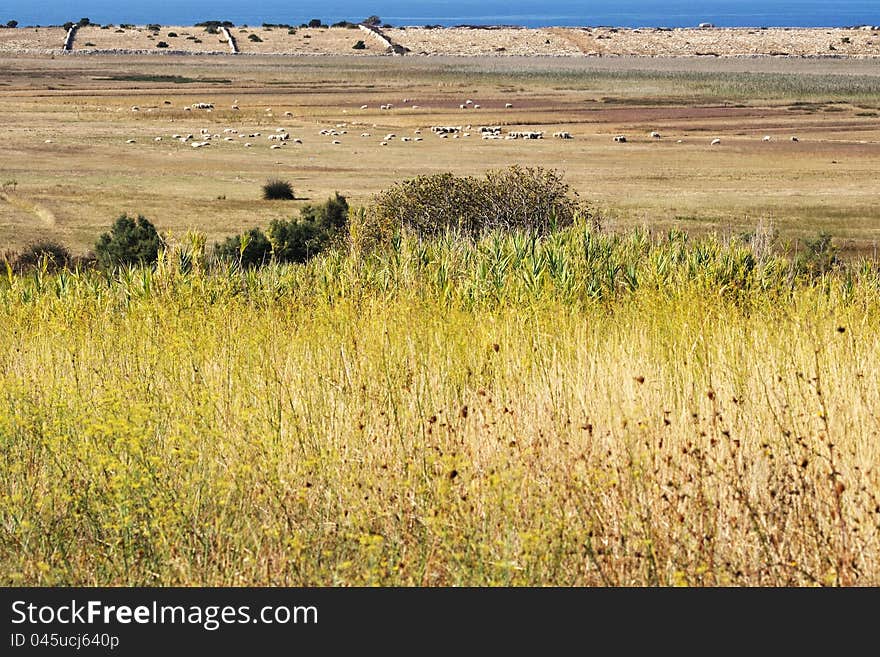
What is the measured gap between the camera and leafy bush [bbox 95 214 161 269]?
32.4 m

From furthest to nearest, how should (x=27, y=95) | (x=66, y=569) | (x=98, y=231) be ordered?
(x=27, y=95)
(x=98, y=231)
(x=66, y=569)

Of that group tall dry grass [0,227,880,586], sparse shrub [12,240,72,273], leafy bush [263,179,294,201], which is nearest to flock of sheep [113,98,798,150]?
leafy bush [263,179,294,201]

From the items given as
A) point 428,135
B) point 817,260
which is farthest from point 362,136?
point 817,260

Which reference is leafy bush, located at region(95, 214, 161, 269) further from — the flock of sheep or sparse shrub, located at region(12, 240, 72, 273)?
the flock of sheep

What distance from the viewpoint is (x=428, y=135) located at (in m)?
85.2

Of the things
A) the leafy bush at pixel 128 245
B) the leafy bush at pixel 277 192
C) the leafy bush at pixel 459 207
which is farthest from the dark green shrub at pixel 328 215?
the leafy bush at pixel 459 207

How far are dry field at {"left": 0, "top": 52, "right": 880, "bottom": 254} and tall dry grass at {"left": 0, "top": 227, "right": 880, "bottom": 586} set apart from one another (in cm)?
1631

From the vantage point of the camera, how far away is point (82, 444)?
558 cm

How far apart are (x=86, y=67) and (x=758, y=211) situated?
11390 cm

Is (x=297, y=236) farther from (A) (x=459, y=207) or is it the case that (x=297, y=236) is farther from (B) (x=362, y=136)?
(B) (x=362, y=136)

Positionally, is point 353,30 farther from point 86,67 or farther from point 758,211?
point 758,211

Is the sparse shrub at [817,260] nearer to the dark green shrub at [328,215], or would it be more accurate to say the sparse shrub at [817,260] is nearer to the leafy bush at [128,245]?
the dark green shrub at [328,215]

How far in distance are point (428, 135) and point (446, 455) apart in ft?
266
